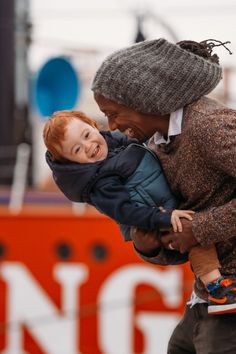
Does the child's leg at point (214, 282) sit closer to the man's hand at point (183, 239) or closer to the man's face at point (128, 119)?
the man's hand at point (183, 239)

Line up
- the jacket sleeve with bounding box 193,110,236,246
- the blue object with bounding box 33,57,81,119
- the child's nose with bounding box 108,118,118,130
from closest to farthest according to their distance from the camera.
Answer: the jacket sleeve with bounding box 193,110,236,246 < the child's nose with bounding box 108,118,118,130 < the blue object with bounding box 33,57,81,119

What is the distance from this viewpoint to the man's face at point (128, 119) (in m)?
2.96

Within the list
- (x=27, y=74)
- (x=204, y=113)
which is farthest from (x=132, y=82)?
(x=27, y=74)

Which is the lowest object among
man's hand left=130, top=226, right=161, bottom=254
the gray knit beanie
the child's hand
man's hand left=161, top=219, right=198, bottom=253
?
man's hand left=130, top=226, right=161, bottom=254

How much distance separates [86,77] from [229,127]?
547 inches

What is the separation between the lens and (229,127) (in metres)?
2.79

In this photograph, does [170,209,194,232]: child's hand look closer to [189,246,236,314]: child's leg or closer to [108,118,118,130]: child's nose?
[189,246,236,314]: child's leg

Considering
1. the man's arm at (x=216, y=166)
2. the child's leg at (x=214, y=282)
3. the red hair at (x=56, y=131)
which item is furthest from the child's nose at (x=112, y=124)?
the child's leg at (x=214, y=282)

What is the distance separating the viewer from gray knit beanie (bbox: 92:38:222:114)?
289 cm

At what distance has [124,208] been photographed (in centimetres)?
287

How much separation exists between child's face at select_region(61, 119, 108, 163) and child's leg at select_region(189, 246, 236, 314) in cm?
42

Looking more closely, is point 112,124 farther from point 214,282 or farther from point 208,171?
point 214,282

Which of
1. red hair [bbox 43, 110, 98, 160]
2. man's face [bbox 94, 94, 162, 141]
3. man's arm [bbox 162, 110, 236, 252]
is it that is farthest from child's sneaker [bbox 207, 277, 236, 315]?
red hair [bbox 43, 110, 98, 160]

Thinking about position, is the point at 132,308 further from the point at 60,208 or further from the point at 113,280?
the point at 60,208
